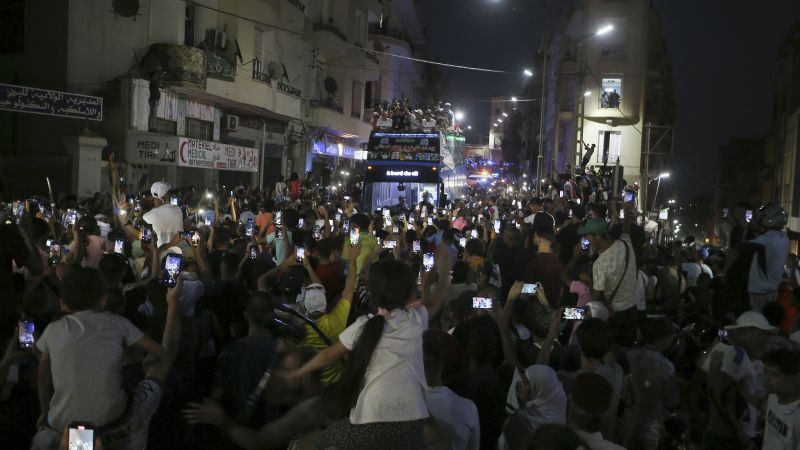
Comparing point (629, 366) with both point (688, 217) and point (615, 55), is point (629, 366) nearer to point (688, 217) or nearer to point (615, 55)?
point (615, 55)

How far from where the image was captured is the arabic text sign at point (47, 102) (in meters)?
15.9

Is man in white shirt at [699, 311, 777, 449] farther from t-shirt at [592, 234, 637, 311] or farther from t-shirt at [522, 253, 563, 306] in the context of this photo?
t-shirt at [522, 253, 563, 306]

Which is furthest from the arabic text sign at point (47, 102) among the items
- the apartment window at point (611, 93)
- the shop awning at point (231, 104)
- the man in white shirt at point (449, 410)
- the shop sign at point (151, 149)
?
the apartment window at point (611, 93)

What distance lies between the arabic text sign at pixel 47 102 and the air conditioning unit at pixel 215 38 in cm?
893

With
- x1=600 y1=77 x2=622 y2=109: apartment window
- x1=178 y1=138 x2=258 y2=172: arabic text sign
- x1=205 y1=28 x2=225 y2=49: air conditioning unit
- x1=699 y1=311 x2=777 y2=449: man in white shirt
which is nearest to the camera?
x1=699 y1=311 x2=777 y2=449: man in white shirt

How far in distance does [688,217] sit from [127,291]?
93.6m

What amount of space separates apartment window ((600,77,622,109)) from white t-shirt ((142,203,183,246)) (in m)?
39.2

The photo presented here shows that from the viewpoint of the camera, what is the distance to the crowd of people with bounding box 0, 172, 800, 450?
373cm

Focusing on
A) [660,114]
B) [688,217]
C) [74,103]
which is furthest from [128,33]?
[688,217]

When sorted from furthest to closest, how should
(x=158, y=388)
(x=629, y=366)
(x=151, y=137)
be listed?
(x=151, y=137)
(x=629, y=366)
(x=158, y=388)

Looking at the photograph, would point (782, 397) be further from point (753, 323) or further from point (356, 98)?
point (356, 98)

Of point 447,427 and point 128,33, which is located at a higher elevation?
point 128,33

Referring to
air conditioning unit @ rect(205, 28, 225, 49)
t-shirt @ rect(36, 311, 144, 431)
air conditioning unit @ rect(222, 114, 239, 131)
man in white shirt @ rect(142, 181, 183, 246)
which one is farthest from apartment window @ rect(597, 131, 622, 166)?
t-shirt @ rect(36, 311, 144, 431)

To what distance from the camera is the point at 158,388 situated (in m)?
4.53
